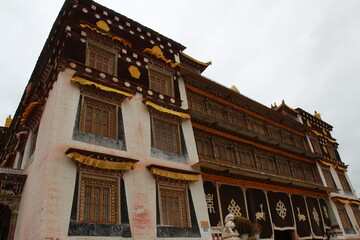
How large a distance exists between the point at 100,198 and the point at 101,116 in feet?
11.9

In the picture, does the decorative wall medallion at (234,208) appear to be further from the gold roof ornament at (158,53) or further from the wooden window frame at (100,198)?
the gold roof ornament at (158,53)

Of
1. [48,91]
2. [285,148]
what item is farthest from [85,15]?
[285,148]

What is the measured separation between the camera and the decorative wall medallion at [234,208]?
15.7m

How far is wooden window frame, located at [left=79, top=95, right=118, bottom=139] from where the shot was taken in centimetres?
1191

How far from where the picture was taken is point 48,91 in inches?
516

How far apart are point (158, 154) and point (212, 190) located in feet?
13.1

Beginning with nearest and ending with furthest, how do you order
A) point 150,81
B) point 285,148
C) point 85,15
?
point 85,15 < point 150,81 < point 285,148

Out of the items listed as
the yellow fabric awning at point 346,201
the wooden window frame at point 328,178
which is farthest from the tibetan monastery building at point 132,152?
the wooden window frame at point 328,178

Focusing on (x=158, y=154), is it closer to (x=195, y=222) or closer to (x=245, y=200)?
(x=195, y=222)

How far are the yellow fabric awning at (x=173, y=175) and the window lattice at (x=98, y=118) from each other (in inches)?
92.7

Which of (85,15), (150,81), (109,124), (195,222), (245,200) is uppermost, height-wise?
(85,15)

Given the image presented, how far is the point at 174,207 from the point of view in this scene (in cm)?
1274

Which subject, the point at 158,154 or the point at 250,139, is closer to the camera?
the point at 158,154

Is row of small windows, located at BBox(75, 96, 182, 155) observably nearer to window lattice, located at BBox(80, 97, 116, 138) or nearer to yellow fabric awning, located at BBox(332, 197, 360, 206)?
window lattice, located at BBox(80, 97, 116, 138)
